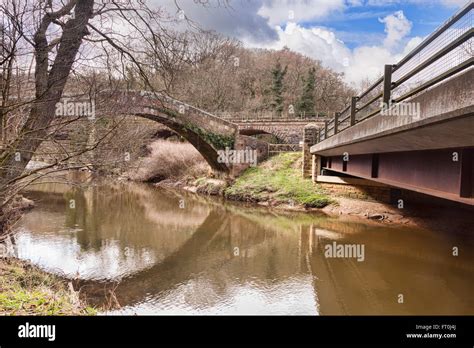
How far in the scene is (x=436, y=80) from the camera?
3631mm

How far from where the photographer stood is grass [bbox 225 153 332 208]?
651 inches

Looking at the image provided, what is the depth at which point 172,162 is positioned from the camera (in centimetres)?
2522

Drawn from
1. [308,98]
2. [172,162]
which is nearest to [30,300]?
[172,162]

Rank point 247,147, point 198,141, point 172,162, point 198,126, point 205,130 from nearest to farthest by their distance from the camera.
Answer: point 198,126 → point 205,130 → point 198,141 → point 247,147 → point 172,162

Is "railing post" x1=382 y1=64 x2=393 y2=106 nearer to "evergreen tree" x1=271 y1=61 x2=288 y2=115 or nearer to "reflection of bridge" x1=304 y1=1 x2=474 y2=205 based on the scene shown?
"reflection of bridge" x1=304 y1=1 x2=474 y2=205

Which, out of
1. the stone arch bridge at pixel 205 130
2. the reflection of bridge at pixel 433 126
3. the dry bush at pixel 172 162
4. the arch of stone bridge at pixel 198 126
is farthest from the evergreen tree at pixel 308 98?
the reflection of bridge at pixel 433 126

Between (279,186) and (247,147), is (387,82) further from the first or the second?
(247,147)

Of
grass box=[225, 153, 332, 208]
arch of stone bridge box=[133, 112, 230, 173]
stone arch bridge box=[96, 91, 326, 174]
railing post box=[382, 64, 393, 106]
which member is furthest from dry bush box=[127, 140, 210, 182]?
railing post box=[382, 64, 393, 106]

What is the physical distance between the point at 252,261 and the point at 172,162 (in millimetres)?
17014

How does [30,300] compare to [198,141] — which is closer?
[30,300]
